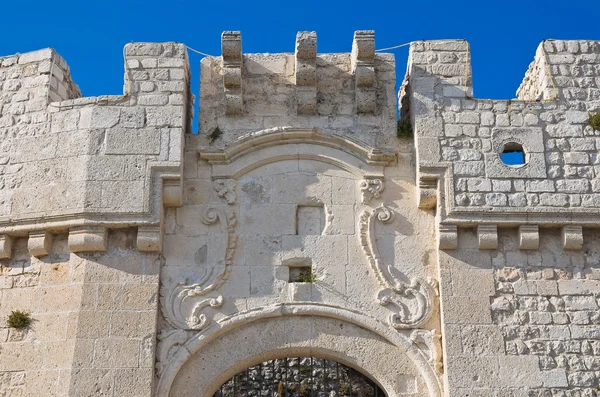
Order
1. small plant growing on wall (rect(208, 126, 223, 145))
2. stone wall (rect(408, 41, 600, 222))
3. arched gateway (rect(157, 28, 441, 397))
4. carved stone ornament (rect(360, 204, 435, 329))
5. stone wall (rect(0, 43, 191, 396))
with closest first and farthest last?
stone wall (rect(0, 43, 191, 396)), arched gateway (rect(157, 28, 441, 397)), carved stone ornament (rect(360, 204, 435, 329)), stone wall (rect(408, 41, 600, 222)), small plant growing on wall (rect(208, 126, 223, 145))

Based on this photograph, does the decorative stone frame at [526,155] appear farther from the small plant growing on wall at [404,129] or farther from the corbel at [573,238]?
the small plant growing on wall at [404,129]

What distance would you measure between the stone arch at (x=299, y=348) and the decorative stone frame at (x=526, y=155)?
1908 mm

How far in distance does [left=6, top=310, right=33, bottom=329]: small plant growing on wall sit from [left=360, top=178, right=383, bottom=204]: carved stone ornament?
3336 millimetres

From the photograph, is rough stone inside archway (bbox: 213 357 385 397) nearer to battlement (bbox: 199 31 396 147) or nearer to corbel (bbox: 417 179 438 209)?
corbel (bbox: 417 179 438 209)

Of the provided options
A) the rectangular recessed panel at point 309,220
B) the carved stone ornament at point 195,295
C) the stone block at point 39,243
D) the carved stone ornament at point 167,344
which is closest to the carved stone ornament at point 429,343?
the rectangular recessed panel at point 309,220

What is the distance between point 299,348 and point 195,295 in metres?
1.09

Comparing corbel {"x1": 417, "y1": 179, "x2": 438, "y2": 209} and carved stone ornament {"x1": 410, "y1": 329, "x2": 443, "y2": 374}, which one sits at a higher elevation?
corbel {"x1": 417, "y1": 179, "x2": 438, "y2": 209}

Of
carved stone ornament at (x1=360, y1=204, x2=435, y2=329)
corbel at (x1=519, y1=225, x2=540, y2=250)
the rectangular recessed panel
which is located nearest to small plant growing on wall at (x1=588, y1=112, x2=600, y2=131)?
corbel at (x1=519, y1=225, x2=540, y2=250)

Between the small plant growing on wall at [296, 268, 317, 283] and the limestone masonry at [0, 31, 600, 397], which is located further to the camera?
the small plant growing on wall at [296, 268, 317, 283]

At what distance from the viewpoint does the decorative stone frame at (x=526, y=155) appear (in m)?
9.09

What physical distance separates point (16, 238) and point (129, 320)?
150 cm

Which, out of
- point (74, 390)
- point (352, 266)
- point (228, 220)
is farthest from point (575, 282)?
point (74, 390)

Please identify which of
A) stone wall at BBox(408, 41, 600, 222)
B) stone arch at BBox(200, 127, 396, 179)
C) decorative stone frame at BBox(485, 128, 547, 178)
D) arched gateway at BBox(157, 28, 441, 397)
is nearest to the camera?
arched gateway at BBox(157, 28, 441, 397)

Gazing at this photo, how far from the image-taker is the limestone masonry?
847cm
